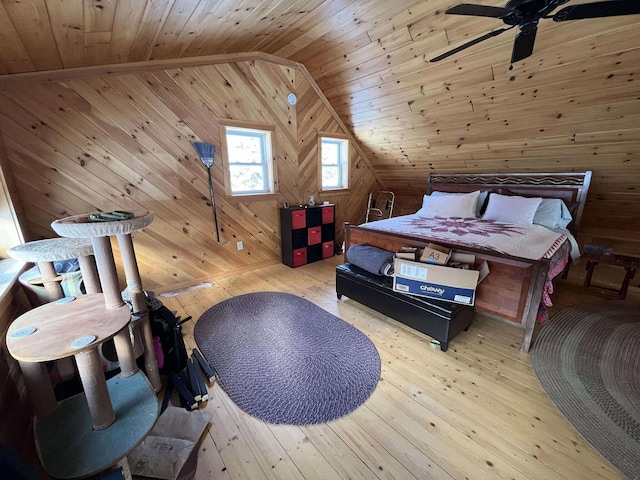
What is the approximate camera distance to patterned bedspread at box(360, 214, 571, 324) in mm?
2133

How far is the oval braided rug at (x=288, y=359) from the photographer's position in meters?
1.65

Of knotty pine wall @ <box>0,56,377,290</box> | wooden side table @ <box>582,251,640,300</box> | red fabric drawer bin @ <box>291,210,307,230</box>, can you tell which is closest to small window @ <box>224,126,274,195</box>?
knotty pine wall @ <box>0,56,377,290</box>

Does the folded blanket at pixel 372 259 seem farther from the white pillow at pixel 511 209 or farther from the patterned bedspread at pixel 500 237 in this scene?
the white pillow at pixel 511 209

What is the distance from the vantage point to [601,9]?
1273mm

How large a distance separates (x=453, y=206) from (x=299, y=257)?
2258mm

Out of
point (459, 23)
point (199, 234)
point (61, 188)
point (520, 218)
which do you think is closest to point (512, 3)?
point (459, 23)

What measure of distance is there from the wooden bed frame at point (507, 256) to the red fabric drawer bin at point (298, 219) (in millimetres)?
1020

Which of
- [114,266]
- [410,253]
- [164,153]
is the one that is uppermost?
[164,153]

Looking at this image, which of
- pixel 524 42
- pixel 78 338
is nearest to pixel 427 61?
pixel 524 42

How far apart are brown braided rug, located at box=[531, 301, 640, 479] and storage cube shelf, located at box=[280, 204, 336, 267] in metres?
2.77

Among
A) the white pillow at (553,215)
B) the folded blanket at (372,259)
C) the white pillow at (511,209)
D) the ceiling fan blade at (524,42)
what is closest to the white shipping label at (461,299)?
the folded blanket at (372,259)

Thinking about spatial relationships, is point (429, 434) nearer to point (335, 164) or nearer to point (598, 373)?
point (598, 373)

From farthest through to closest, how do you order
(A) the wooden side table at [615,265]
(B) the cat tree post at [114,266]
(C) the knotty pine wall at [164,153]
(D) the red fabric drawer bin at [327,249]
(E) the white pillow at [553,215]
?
Result: (D) the red fabric drawer bin at [327,249]
(E) the white pillow at [553,215]
(A) the wooden side table at [615,265]
(C) the knotty pine wall at [164,153]
(B) the cat tree post at [114,266]

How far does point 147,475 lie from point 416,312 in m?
1.88
